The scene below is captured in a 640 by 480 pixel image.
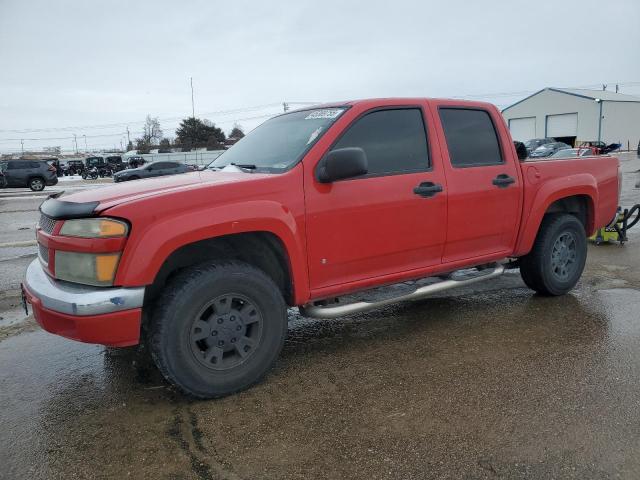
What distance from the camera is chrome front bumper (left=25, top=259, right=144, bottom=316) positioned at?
107 inches

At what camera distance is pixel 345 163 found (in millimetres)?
3199

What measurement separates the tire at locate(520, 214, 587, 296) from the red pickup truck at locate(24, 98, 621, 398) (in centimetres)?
8

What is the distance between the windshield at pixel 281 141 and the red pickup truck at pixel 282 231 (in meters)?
0.02

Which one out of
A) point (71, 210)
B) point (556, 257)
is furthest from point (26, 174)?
point (556, 257)

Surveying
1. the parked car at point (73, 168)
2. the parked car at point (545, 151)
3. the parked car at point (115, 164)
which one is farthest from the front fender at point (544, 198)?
the parked car at point (73, 168)

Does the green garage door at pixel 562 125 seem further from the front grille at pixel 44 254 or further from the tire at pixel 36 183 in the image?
the front grille at pixel 44 254

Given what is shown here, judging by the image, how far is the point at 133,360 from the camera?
3.77 m

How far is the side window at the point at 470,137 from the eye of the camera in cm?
412

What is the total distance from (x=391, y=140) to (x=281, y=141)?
2.72 feet

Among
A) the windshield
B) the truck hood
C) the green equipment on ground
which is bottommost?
the green equipment on ground

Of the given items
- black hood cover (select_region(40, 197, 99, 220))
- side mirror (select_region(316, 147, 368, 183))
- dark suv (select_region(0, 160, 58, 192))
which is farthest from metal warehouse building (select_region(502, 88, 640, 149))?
black hood cover (select_region(40, 197, 99, 220))

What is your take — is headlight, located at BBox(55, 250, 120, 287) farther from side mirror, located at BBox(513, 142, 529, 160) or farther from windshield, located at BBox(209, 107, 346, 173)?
side mirror, located at BBox(513, 142, 529, 160)

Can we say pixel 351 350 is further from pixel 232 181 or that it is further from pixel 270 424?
pixel 232 181

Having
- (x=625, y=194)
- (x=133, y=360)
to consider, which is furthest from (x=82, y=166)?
(x=133, y=360)
